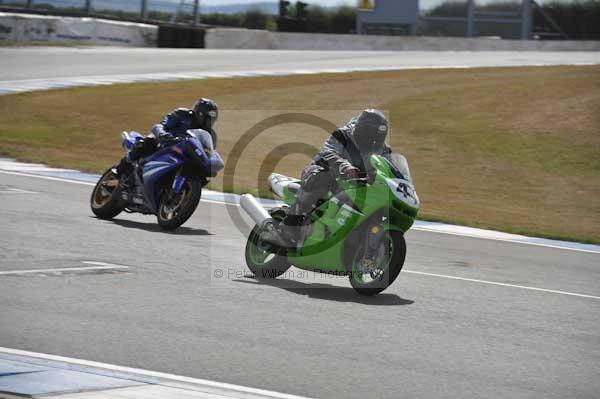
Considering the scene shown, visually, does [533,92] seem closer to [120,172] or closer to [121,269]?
[120,172]

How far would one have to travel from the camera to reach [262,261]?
31.4ft

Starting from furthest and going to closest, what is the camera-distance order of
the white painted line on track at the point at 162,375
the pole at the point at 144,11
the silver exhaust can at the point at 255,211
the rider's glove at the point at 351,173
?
the pole at the point at 144,11, the silver exhaust can at the point at 255,211, the rider's glove at the point at 351,173, the white painted line on track at the point at 162,375

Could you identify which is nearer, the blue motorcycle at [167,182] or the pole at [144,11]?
the blue motorcycle at [167,182]

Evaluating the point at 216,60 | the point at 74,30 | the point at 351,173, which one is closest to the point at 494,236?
the point at 351,173

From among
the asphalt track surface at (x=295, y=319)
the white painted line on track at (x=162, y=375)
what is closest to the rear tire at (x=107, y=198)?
the asphalt track surface at (x=295, y=319)

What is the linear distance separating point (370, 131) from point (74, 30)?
3380 cm

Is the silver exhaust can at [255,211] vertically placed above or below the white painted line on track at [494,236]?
above

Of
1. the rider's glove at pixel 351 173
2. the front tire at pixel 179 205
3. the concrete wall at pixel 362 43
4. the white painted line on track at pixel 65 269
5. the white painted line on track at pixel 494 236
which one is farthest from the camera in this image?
the concrete wall at pixel 362 43

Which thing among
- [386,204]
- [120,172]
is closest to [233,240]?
[120,172]

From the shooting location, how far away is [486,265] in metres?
11.4

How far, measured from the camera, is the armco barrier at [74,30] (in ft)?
124

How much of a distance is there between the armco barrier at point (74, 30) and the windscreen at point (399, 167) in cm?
3123

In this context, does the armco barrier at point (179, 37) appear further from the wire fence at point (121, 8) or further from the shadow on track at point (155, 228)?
the shadow on track at point (155, 228)

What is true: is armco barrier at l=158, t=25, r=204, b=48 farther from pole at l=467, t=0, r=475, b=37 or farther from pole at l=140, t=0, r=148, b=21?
pole at l=467, t=0, r=475, b=37
